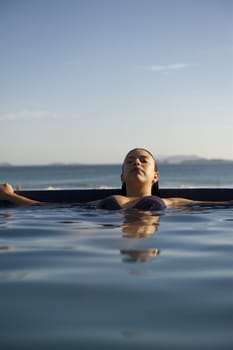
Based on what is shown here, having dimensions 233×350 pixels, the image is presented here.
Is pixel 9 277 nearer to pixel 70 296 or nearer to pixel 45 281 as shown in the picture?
pixel 45 281

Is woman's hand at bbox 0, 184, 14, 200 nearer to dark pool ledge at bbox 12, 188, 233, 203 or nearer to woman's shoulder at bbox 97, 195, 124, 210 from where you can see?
dark pool ledge at bbox 12, 188, 233, 203

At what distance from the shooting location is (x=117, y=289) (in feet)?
5.10

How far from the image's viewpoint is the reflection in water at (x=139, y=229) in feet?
6.89

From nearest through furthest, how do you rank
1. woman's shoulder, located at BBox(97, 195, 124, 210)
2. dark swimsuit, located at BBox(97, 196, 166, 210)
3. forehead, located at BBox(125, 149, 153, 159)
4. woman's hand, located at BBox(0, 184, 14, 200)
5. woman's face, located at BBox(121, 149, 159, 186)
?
1. dark swimsuit, located at BBox(97, 196, 166, 210)
2. woman's shoulder, located at BBox(97, 195, 124, 210)
3. woman's face, located at BBox(121, 149, 159, 186)
4. forehead, located at BBox(125, 149, 153, 159)
5. woman's hand, located at BBox(0, 184, 14, 200)

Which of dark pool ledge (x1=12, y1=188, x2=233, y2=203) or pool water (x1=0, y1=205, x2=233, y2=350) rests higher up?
pool water (x1=0, y1=205, x2=233, y2=350)

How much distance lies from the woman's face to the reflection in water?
45 centimetres

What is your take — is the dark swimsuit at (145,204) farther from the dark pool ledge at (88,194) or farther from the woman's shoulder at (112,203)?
A: the dark pool ledge at (88,194)

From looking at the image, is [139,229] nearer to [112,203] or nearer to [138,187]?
[112,203]

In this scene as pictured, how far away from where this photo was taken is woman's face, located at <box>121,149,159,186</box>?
15.3 feet

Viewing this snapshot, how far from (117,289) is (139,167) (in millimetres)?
3155

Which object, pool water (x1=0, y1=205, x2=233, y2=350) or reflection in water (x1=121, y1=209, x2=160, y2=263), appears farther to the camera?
reflection in water (x1=121, y1=209, x2=160, y2=263)

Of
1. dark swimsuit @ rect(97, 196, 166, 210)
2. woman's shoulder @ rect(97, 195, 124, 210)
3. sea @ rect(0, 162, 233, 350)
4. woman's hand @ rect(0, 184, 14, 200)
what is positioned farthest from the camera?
woman's hand @ rect(0, 184, 14, 200)

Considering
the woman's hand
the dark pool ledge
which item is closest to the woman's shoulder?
the woman's hand

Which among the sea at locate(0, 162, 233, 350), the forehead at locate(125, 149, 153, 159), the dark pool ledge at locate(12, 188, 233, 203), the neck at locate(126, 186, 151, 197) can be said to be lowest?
the dark pool ledge at locate(12, 188, 233, 203)
